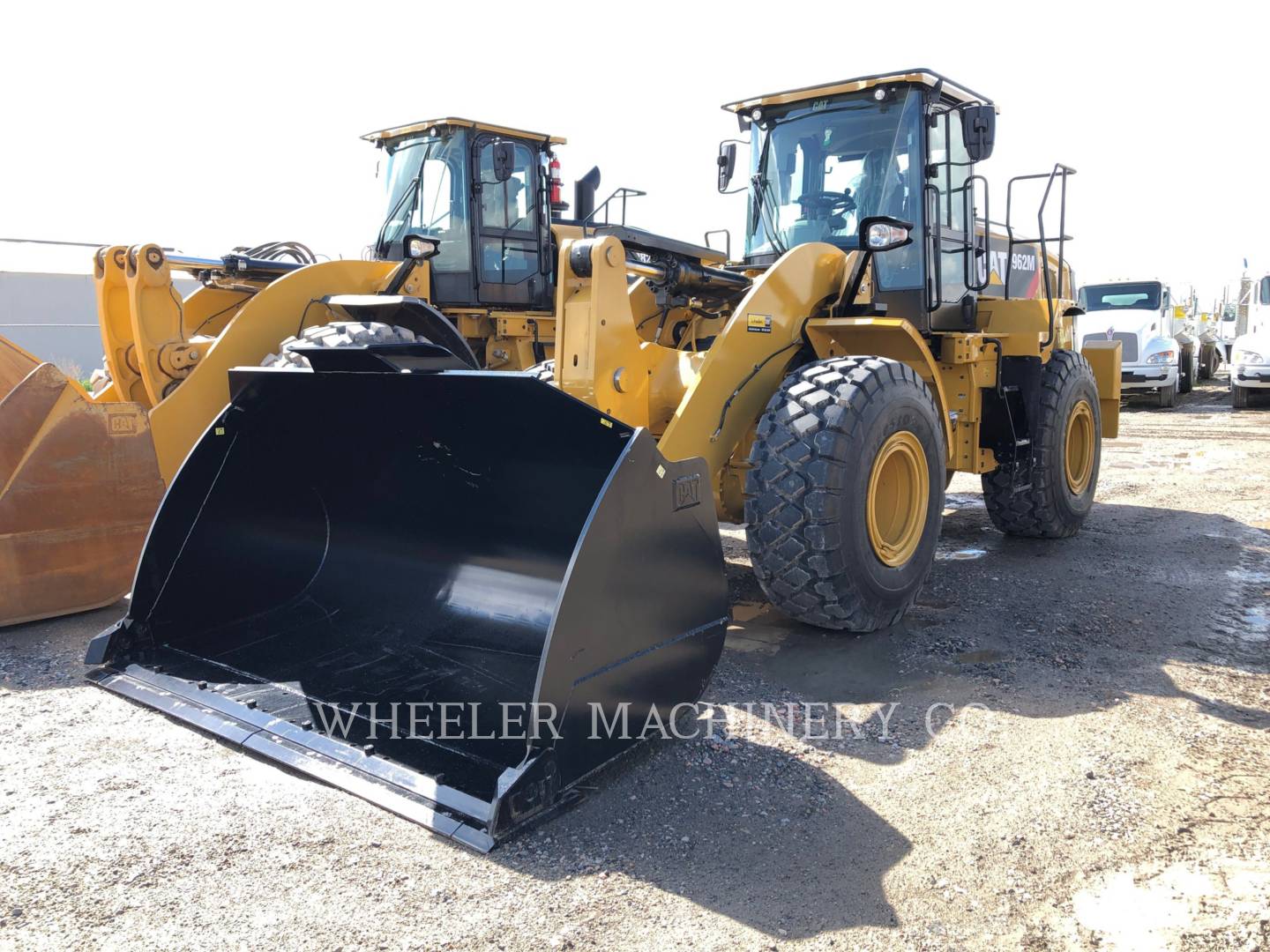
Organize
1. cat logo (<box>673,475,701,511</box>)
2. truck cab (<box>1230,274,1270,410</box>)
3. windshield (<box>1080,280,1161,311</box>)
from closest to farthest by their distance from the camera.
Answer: cat logo (<box>673,475,701,511</box>) < truck cab (<box>1230,274,1270,410</box>) < windshield (<box>1080,280,1161,311</box>)

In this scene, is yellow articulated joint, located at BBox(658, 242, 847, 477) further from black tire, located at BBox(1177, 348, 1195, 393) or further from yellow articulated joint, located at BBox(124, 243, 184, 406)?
black tire, located at BBox(1177, 348, 1195, 393)

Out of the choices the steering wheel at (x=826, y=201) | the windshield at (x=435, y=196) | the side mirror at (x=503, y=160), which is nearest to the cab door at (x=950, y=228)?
the steering wheel at (x=826, y=201)

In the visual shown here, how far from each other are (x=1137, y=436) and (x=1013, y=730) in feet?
36.0

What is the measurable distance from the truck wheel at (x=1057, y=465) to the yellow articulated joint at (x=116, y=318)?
17.3ft

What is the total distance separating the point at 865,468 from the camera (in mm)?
4262

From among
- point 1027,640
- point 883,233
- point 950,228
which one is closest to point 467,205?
point 950,228

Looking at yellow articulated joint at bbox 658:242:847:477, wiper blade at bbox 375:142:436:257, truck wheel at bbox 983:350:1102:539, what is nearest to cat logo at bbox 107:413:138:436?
yellow articulated joint at bbox 658:242:847:477

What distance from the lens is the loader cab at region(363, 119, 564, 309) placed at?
8.87 m

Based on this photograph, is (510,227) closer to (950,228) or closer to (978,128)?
(950,228)

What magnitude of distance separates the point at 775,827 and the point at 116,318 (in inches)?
185

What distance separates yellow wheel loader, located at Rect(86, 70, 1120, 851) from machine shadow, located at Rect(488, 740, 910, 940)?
0.13 m

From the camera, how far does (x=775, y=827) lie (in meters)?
3.00

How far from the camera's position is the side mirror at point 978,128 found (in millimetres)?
5238

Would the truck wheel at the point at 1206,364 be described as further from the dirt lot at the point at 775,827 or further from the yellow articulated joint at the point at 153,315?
the yellow articulated joint at the point at 153,315
